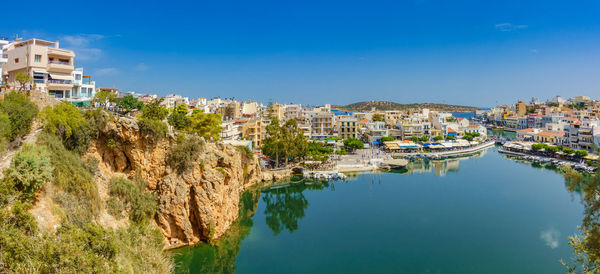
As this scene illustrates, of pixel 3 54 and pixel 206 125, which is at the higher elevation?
pixel 3 54

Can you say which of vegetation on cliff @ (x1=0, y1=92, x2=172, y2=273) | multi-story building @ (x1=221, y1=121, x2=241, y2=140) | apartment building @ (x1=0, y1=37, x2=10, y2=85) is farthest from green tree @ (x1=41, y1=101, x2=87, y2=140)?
multi-story building @ (x1=221, y1=121, x2=241, y2=140)

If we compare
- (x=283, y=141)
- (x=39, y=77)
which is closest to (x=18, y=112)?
(x=39, y=77)

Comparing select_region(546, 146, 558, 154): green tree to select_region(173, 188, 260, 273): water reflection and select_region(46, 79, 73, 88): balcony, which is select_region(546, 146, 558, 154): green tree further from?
select_region(46, 79, 73, 88): balcony

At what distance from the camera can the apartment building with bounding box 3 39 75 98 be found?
61.0 ft

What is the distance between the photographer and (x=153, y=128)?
50.6ft

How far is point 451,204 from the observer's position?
24438 mm

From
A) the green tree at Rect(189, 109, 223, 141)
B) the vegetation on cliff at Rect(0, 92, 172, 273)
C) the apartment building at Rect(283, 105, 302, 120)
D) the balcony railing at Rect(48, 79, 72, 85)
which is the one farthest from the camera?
the apartment building at Rect(283, 105, 302, 120)

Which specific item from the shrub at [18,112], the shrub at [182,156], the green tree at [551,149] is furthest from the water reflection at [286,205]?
the green tree at [551,149]

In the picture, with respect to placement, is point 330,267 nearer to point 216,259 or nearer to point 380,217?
point 216,259

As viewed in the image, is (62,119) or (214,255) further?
(214,255)

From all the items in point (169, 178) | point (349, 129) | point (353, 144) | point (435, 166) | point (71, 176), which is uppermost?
point (349, 129)

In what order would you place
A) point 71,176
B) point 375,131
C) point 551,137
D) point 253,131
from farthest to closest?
point 375,131 → point 551,137 → point 253,131 → point 71,176

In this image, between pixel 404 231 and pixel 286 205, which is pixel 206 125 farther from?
pixel 404 231

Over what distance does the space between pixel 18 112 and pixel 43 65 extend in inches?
329
